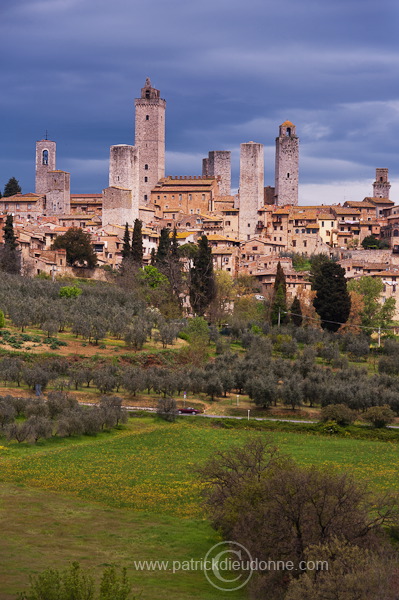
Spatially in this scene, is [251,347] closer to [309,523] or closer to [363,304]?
[363,304]

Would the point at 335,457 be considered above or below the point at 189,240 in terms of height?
below

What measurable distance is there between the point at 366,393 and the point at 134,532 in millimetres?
25735

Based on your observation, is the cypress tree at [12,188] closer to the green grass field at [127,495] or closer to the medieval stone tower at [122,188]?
the medieval stone tower at [122,188]

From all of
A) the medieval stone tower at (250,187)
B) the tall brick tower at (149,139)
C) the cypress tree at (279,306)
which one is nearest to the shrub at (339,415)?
the cypress tree at (279,306)

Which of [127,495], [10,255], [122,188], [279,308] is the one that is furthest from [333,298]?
[127,495]

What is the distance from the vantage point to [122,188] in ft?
365

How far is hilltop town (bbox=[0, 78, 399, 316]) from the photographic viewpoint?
102875mm

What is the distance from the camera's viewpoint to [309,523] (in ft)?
72.5

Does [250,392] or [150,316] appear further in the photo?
[150,316]

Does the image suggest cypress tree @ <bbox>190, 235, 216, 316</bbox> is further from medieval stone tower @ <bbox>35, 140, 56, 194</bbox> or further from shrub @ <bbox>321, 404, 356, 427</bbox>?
medieval stone tower @ <bbox>35, 140, 56, 194</bbox>

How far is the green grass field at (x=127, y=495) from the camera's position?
22.4m

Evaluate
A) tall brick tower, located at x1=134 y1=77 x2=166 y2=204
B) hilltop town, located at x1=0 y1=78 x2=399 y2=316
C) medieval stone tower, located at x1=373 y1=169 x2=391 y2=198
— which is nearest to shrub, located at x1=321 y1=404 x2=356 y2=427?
hilltop town, located at x1=0 y1=78 x2=399 y2=316

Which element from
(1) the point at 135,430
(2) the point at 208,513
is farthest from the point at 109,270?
(2) the point at 208,513

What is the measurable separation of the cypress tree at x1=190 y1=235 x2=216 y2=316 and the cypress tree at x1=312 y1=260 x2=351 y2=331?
7882 mm
